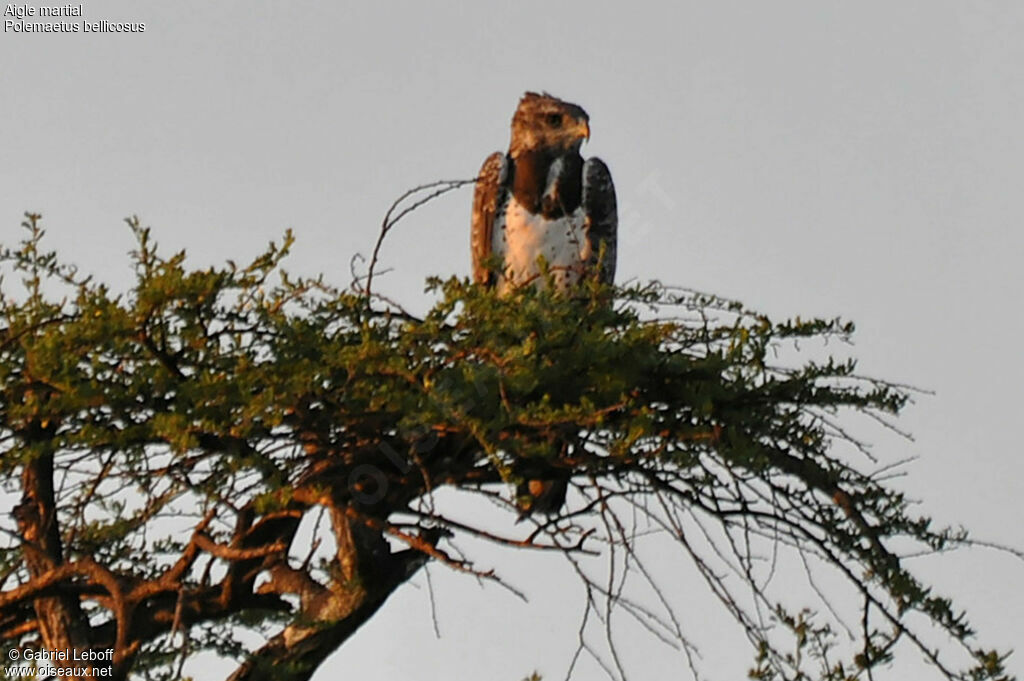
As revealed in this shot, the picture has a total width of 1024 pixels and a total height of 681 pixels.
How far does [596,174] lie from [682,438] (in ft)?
11.5

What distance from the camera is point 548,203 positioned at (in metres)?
8.15

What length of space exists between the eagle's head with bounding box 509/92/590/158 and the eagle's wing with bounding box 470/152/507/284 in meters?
0.22

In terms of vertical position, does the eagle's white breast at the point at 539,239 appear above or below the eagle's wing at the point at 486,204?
below

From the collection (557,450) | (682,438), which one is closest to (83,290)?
(557,450)

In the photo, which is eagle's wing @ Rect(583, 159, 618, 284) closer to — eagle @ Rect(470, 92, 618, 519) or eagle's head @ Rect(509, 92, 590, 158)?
eagle @ Rect(470, 92, 618, 519)

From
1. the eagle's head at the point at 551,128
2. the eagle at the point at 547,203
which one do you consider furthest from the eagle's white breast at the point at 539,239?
the eagle's head at the point at 551,128

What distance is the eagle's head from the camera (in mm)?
8547

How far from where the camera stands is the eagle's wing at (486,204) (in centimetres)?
820

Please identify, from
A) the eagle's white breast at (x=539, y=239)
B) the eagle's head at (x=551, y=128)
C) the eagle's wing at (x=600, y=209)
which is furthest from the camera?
the eagle's head at (x=551, y=128)

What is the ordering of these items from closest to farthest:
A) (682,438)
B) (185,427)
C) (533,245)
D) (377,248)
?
1. (185,427)
2. (682,438)
3. (377,248)
4. (533,245)

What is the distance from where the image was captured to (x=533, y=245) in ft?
26.3

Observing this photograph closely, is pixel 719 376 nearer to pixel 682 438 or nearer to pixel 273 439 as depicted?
pixel 682 438

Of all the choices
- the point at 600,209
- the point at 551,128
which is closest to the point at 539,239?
the point at 600,209

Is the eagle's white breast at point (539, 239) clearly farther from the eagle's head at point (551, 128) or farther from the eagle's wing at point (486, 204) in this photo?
the eagle's head at point (551, 128)
